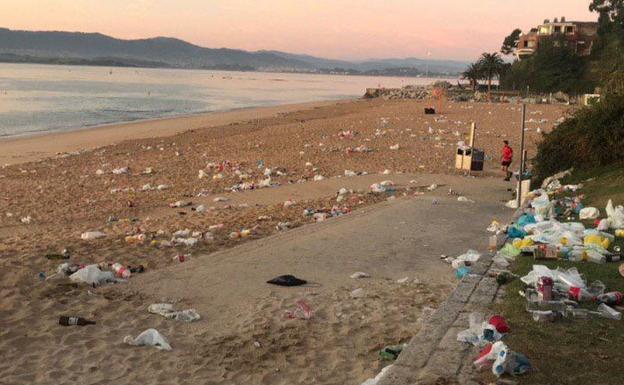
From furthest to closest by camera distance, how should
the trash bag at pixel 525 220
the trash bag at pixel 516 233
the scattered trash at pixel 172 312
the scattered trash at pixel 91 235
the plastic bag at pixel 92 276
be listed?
the scattered trash at pixel 91 235
the trash bag at pixel 525 220
the trash bag at pixel 516 233
the plastic bag at pixel 92 276
the scattered trash at pixel 172 312

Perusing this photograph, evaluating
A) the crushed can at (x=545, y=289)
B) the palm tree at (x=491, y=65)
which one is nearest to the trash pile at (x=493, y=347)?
the crushed can at (x=545, y=289)

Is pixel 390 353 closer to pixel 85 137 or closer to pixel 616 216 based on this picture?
pixel 616 216

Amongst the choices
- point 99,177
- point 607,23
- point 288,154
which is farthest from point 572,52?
point 99,177

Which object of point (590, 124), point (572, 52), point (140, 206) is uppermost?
point (572, 52)

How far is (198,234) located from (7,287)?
3.16 metres

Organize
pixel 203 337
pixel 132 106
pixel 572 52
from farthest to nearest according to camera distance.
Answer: pixel 572 52
pixel 132 106
pixel 203 337

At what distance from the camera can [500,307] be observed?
5.27m

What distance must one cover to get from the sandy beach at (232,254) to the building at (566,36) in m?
51.1

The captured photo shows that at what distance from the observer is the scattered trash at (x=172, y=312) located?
20.3ft

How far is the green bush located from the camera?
39.3ft

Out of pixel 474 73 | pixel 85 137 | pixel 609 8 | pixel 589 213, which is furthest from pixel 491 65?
pixel 589 213

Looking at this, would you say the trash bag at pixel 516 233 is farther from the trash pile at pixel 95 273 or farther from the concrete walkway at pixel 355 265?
the trash pile at pixel 95 273

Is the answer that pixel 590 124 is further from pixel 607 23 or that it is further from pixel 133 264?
pixel 607 23

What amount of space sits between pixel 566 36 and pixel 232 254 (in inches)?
2540
